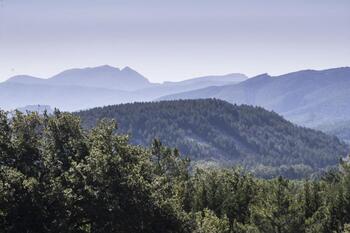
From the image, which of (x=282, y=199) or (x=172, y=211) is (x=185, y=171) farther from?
→ (x=172, y=211)

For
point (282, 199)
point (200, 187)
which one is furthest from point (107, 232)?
point (200, 187)

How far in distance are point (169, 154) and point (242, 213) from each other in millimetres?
14921

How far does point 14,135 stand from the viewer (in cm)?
3853

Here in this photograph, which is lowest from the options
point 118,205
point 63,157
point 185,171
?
point 185,171

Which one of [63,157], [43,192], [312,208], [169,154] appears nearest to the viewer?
[43,192]

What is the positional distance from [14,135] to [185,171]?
4412 cm

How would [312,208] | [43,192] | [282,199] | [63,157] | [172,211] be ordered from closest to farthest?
1. [43,192]
2. [172,211]
3. [63,157]
4. [282,199]
5. [312,208]

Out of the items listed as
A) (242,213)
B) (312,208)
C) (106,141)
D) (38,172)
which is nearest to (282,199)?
(312,208)

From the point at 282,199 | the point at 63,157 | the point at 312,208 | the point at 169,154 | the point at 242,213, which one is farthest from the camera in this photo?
the point at 169,154

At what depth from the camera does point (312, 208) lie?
65562mm

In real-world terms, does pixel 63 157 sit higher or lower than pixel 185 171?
higher

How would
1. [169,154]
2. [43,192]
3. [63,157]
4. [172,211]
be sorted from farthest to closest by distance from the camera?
[169,154] < [63,157] < [172,211] < [43,192]

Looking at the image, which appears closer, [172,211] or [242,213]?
[172,211]

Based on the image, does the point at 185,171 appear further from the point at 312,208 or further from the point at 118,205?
the point at 118,205
